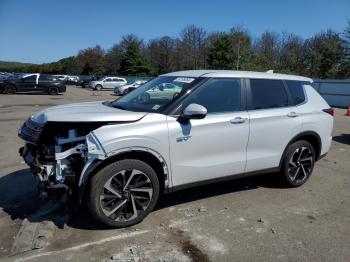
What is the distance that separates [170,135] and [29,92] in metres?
27.7

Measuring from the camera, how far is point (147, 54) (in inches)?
3164

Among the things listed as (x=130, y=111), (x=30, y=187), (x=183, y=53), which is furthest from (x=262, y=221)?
(x=183, y=53)

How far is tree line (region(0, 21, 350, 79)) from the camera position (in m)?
49.6

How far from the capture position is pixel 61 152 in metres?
3.92

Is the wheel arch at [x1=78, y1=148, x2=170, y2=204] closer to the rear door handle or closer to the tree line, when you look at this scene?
the rear door handle

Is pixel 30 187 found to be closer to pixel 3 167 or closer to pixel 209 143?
pixel 3 167

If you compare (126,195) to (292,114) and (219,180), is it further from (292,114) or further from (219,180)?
(292,114)

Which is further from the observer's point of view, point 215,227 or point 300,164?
point 300,164

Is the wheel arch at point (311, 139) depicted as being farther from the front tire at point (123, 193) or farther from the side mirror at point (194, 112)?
the front tire at point (123, 193)

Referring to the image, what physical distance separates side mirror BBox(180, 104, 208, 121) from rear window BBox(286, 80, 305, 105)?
2.01m

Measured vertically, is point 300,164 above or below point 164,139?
below

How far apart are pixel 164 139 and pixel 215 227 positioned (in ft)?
3.99

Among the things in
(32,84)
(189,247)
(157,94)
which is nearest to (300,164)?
(157,94)

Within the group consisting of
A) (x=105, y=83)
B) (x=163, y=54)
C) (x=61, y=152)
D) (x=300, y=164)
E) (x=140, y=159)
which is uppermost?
(x=163, y=54)
